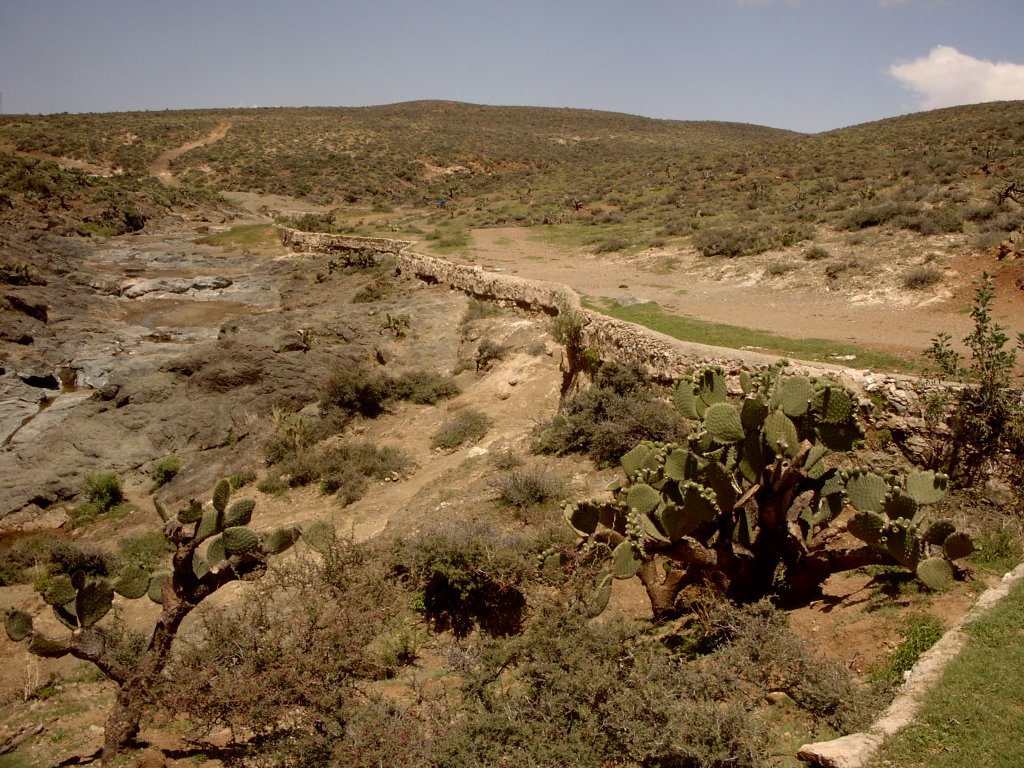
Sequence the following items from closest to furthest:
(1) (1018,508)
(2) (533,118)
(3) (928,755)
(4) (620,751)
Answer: (3) (928,755) → (4) (620,751) → (1) (1018,508) → (2) (533,118)

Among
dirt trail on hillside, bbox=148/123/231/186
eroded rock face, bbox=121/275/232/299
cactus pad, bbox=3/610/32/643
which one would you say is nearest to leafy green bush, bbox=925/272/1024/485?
cactus pad, bbox=3/610/32/643

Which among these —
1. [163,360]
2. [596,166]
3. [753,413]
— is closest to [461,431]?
[753,413]

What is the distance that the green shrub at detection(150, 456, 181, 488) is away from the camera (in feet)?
43.4

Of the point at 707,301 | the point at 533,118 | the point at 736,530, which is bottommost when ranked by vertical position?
the point at 736,530

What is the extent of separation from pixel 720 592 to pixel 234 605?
606cm

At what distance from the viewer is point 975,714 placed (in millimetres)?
4113

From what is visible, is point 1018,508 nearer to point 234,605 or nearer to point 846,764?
point 846,764

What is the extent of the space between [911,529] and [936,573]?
414mm

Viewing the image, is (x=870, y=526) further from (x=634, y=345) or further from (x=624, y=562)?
(x=634, y=345)

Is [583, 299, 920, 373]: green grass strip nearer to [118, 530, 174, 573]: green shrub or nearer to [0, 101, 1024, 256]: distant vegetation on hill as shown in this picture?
[0, 101, 1024, 256]: distant vegetation on hill

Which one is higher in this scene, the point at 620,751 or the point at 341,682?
the point at 620,751

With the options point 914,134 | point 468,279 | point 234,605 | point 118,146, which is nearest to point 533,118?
point 118,146

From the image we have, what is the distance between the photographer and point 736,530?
6199mm

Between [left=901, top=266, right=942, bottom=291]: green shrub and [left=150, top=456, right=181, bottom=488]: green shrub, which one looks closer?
[left=150, top=456, right=181, bottom=488]: green shrub
